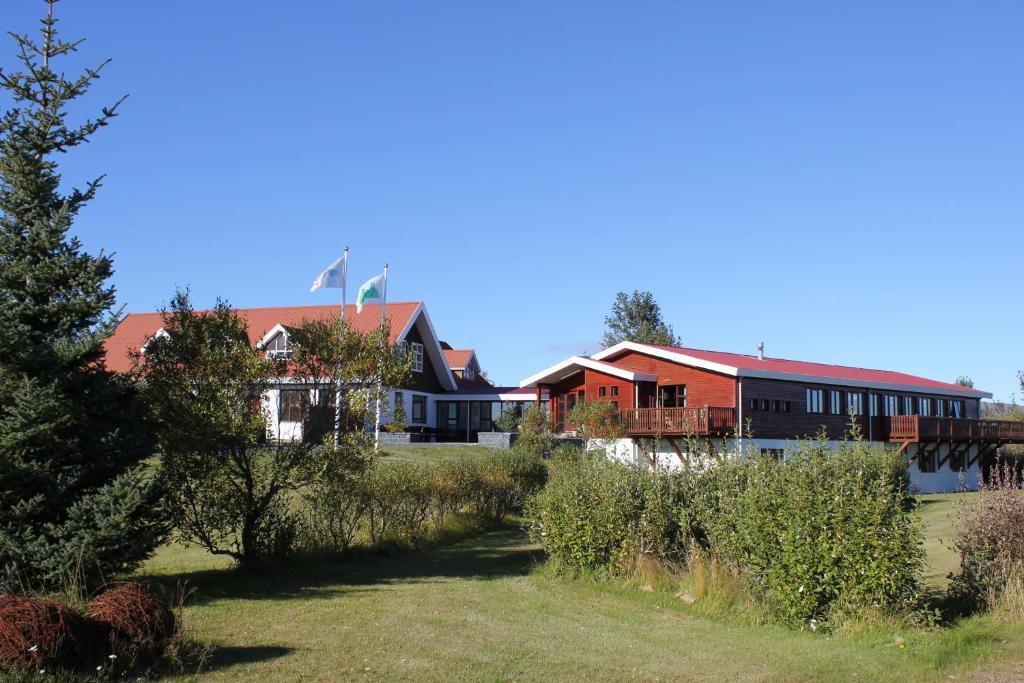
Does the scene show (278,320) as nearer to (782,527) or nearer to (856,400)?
(856,400)

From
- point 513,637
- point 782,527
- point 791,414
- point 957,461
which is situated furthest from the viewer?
point 957,461

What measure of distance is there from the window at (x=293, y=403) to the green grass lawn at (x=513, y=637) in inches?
Answer: 101

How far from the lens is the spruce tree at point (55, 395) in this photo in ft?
34.3

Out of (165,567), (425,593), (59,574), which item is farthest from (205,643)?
(165,567)

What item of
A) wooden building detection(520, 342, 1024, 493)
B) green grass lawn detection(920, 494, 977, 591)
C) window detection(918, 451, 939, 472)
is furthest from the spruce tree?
window detection(918, 451, 939, 472)

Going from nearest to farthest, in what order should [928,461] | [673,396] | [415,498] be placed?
[415,498] → [673,396] → [928,461]

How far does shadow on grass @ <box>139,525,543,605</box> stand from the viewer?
12781 mm

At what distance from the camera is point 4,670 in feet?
23.2

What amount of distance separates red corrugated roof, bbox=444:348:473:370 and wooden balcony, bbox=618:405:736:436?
1776cm

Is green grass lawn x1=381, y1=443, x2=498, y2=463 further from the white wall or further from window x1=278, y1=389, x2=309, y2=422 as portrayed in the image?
the white wall

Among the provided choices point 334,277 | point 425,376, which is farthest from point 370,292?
point 425,376

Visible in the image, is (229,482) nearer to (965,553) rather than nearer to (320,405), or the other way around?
(320,405)

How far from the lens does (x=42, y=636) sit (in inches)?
286

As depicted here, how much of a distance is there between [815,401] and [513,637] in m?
29.5
